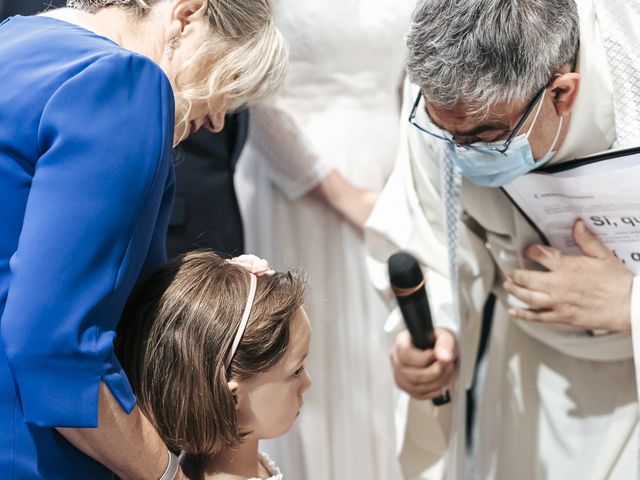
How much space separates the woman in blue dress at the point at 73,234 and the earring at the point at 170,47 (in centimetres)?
13

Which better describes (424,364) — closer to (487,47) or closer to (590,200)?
(590,200)

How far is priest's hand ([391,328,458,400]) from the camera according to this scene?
215 centimetres

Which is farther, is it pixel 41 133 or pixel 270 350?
pixel 270 350

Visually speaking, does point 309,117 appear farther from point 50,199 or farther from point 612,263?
point 50,199

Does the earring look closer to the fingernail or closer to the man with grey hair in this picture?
the man with grey hair

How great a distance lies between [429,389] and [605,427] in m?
0.36

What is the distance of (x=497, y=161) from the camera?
1881mm

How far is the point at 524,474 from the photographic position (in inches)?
90.6

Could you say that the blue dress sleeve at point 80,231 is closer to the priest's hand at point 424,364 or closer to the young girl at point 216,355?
the young girl at point 216,355

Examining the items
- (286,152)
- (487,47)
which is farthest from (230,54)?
(286,152)

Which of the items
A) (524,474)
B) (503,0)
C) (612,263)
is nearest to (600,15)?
(503,0)

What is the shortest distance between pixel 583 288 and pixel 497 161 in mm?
298

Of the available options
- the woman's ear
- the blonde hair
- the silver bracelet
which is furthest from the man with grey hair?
the silver bracelet

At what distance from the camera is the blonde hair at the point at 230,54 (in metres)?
1.63
